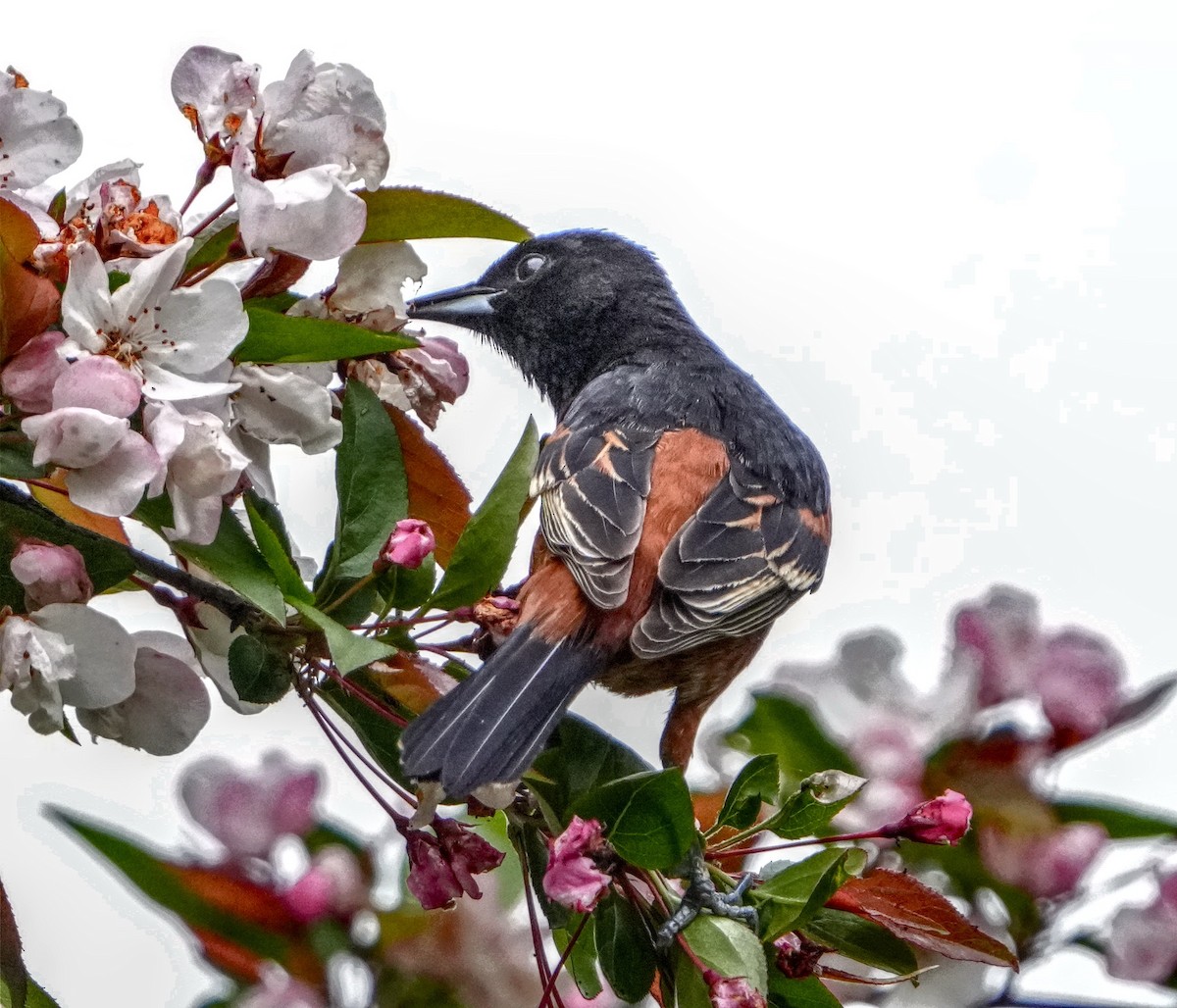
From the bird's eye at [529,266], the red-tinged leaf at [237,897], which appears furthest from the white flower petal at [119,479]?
the bird's eye at [529,266]

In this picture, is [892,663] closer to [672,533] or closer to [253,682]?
[672,533]

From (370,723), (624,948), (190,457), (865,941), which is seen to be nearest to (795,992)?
(865,941)

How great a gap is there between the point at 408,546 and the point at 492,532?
12cm

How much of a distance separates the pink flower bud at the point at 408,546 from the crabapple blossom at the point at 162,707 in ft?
0.94

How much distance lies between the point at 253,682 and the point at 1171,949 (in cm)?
197

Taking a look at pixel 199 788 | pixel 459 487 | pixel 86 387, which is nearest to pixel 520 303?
pixel 199 788

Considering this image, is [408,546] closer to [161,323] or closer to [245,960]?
[161,323]

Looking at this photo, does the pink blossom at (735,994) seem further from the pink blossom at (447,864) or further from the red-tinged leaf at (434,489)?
the red-tinged leaf at (434,489)

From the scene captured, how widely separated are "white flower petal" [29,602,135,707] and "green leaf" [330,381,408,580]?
9.5 inches

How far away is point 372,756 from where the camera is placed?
5.84 ft

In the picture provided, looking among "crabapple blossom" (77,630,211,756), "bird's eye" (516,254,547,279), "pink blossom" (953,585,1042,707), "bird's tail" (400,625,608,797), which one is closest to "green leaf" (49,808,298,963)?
"crabapple blossom" (77,630,211,756)

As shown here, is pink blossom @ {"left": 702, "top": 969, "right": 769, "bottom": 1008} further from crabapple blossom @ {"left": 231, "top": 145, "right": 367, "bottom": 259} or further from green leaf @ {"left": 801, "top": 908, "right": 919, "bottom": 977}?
crabapple blossom @ {"left": 231, "top": 145, "right": 367, "bottom": 259}

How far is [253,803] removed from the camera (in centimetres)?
248

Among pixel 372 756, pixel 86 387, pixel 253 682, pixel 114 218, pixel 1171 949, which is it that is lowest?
pixel 1171 949
